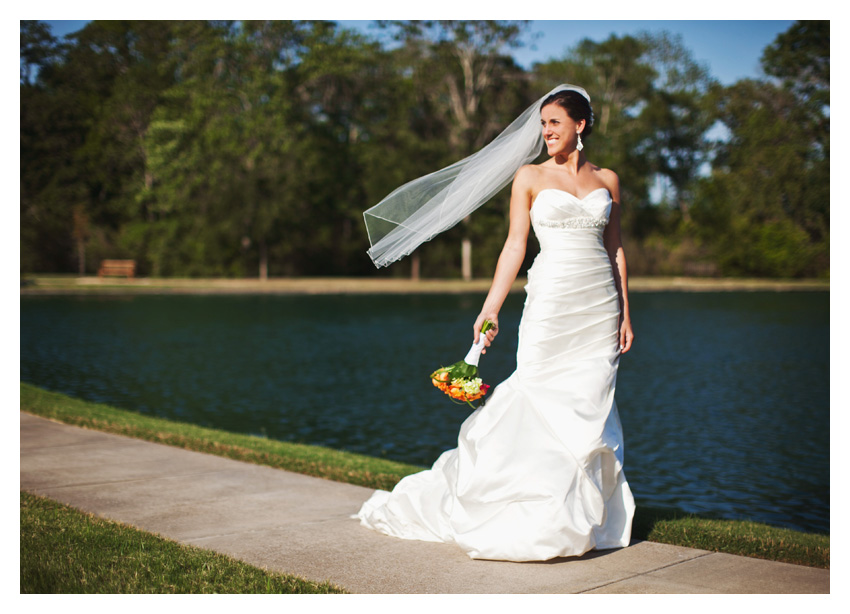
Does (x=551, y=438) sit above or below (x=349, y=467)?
above

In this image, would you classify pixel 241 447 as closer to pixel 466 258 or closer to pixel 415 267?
pixel 415 267

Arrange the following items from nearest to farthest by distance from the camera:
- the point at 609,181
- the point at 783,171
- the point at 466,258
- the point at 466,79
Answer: the point at 609,181 < the point at 783,171 < the point at 466,79 < the point at 466,258

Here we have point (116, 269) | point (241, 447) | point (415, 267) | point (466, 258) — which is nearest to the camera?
point (241, 447)

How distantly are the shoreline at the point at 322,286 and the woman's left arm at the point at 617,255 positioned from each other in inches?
1284

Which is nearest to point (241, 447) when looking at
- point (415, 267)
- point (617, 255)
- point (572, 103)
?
point (617, 255)

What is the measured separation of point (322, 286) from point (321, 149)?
415 inches

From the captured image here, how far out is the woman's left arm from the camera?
5082 millimetres

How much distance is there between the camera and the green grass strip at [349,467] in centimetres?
511

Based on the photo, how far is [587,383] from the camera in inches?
190

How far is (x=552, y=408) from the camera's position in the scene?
15.7ft

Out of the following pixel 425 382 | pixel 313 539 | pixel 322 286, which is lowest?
pixel 425 382

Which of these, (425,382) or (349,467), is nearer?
(349,467)

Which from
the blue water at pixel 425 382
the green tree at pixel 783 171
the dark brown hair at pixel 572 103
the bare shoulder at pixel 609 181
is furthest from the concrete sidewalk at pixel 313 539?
the green tree at pixel 783 171

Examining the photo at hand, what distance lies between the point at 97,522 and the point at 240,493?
1144 mm
